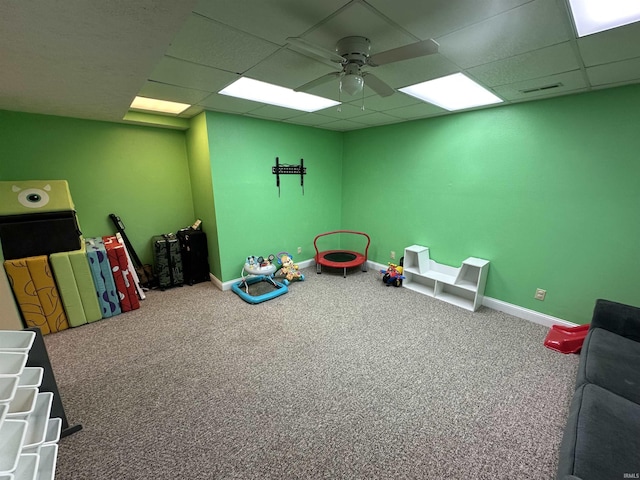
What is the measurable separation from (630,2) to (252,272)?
3.70 m

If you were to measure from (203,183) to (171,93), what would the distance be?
1.33 meters

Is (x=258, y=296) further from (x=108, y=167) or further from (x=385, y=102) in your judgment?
(x=385, y=102)

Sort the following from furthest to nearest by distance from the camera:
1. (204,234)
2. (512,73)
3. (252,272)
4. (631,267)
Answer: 1. (204,234)
2. (252,272)
3. (631,267)
4. (512,73)

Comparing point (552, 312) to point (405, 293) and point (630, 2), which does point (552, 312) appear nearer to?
point (405, 293)

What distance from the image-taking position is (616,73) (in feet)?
6.40

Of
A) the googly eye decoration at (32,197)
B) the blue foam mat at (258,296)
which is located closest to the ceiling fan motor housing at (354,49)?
the blue foam mat at (258,296)

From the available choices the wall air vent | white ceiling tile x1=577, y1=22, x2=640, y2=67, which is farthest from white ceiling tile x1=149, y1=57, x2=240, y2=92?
the wall air vent

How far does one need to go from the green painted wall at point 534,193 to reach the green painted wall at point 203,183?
8.50 feet

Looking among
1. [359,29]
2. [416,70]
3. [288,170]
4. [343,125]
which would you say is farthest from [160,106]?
[416,70]

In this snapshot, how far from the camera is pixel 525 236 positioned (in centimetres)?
292

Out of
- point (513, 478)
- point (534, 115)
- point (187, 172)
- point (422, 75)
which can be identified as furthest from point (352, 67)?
point (187, 172)

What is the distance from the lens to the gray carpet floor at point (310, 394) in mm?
1529

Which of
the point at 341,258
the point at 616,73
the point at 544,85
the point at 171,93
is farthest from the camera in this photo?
the point at 341,258

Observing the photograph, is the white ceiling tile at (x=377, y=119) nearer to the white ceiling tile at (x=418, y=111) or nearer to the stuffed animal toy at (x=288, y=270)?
the white ceiling tile at (x=418, y=111)
